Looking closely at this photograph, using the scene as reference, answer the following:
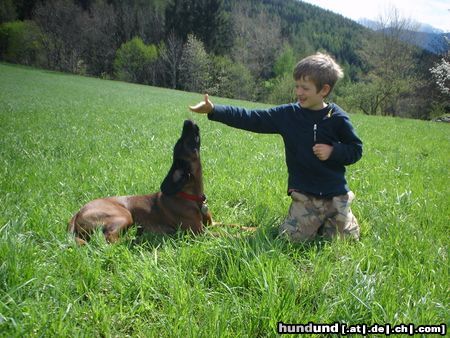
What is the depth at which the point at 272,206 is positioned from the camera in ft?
13.9

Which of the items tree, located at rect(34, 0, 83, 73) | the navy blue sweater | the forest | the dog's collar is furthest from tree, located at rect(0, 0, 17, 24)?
the navy blue sweater

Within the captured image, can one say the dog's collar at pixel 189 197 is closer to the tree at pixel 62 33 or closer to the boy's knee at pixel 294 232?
the boy's knee at pixel 294 232

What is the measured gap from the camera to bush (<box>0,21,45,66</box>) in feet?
207

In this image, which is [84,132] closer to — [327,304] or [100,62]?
[327,304]

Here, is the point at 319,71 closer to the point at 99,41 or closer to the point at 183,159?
the point at 183,159

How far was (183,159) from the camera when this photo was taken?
3.51 meters

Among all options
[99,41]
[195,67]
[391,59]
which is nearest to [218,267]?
[391,59]

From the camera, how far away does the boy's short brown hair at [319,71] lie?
10.9ft

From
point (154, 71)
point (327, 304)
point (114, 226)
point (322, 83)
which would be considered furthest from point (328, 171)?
point (154, 71)

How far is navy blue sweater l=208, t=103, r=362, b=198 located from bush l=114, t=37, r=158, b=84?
64748 mm

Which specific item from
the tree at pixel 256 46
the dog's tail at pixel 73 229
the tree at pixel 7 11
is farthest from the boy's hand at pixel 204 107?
the tree at pixel 7 11

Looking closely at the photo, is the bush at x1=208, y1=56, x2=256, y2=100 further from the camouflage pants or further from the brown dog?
the camouflage pants

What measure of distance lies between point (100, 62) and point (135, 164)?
7020 centimetres

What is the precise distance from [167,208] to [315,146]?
65.0 inches
